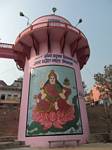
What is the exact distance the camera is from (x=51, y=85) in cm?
2920

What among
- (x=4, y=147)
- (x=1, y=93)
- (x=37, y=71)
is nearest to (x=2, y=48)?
(x=37, y=71)

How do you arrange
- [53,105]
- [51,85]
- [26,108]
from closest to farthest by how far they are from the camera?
[53,105] → [51,85] → [26,108]

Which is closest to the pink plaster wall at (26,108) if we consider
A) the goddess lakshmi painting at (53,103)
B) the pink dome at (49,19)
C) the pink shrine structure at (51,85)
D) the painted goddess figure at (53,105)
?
the pink shrine structure at (51,85)

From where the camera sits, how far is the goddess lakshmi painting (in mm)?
27853

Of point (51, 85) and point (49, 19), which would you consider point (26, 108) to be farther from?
point (49, 19)

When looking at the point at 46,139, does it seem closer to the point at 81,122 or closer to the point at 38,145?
the point at 38,145

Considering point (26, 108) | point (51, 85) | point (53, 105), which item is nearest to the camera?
point (53, 105)

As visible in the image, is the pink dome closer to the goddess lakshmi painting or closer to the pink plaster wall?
the pink plaster wall

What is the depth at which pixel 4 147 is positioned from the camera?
966 inches

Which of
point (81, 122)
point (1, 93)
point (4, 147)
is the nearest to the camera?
point (4, 147)

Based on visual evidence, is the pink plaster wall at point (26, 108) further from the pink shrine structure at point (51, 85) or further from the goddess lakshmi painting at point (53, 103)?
the goddess lakshmi painting at point (53, 103)

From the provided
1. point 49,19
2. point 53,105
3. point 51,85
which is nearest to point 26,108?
point 53,105

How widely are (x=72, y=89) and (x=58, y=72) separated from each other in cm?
228

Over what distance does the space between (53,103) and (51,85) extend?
6.21ft
